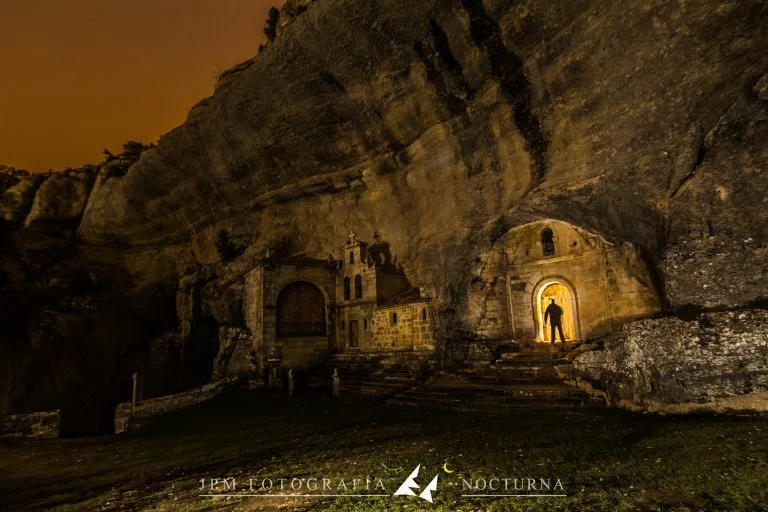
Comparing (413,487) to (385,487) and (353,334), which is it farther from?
(353,334)

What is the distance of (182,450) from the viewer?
9.25m

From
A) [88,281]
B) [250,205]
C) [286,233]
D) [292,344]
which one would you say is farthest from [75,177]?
[292,344]

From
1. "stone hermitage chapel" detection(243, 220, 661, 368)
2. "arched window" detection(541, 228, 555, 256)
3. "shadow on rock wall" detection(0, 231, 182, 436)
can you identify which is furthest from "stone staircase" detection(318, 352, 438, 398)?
"shadow on rock wall" detection(0, 231, 182, 436)

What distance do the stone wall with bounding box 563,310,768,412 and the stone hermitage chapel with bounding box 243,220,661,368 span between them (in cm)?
347

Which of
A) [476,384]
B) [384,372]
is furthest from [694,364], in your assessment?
[384,372]

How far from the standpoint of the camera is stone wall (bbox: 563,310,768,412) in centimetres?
793

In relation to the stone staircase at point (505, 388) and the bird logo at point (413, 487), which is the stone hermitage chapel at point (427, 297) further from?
the bird logo at point (413, 487)

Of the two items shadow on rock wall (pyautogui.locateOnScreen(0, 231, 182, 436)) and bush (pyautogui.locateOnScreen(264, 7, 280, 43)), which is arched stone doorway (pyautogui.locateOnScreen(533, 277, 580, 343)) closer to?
bush (pyautogui.locateOnScreen(264, 7, 280, 43))

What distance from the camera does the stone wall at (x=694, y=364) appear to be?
Result: 793 cm

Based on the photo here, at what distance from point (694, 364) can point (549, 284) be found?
778 cm

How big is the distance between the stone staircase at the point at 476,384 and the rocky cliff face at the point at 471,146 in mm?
3337

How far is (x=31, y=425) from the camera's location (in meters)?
12.4

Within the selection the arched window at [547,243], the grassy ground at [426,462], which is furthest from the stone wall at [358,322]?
the grassy ground at [426,462]

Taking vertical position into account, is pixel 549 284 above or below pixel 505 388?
above
